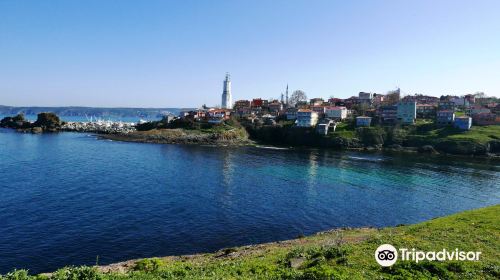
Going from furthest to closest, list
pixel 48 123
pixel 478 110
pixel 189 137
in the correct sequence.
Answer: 1. pixel 48 123
2. pixel 478 110
3. pixel 189 137

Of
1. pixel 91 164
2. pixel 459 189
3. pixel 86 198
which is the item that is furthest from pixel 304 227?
pixel 91 164

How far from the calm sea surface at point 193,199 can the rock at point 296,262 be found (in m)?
14.1

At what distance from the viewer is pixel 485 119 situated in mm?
137125

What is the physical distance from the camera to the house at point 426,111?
15438 cm

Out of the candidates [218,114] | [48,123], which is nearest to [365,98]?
[218,114]

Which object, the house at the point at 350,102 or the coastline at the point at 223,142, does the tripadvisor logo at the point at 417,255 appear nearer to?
the coastline at the point at 223,142

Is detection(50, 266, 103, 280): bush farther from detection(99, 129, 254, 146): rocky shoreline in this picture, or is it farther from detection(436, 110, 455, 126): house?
detection(436, 110, 455, 126): house

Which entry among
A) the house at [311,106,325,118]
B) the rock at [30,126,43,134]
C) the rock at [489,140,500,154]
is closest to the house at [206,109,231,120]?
the house at [311,106,325,118]

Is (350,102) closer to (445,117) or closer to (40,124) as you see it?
(445,117)

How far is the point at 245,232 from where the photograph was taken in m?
38.8

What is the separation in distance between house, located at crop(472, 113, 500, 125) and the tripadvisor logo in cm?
14149

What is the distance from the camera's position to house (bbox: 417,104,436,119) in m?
154

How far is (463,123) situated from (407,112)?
21101 mm

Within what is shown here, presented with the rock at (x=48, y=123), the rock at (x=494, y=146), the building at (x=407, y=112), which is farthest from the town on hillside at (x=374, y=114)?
the rock at (x=48, y=123)
